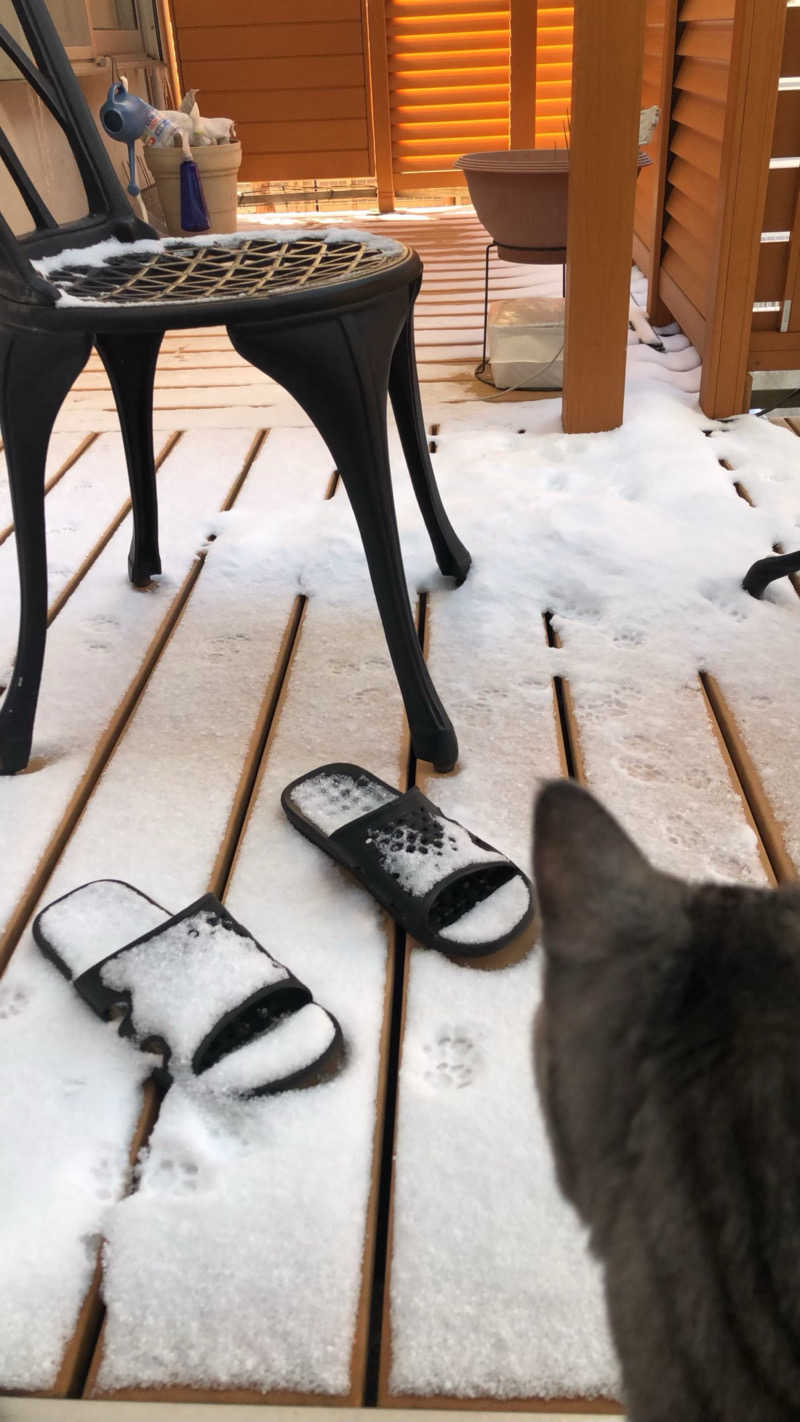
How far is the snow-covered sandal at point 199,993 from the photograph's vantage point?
2.94ft

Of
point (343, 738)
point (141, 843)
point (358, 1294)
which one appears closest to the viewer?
point (358, 1294)

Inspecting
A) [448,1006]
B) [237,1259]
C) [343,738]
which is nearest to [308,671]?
[343,738]

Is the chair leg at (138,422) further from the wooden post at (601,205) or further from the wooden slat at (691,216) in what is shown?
the wooden slat at (691,216)

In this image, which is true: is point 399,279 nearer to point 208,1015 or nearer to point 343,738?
point 343,738

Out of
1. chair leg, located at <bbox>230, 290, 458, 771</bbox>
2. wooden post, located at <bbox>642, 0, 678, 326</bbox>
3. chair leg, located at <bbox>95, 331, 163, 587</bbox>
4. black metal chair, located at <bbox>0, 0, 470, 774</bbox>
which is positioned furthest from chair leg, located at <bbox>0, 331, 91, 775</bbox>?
wooden post, located at <bbox>642, 0, 678, 326</bbox>

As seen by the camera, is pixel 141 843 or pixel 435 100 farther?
pixel 435 100

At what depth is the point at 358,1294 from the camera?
0.73 m

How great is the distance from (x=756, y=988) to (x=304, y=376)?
0.88 metres

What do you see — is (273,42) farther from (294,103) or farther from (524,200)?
(524,200)

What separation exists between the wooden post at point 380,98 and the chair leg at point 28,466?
444 centimetres

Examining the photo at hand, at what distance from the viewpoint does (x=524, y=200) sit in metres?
2.45

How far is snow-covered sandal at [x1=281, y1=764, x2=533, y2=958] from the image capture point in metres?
1.04

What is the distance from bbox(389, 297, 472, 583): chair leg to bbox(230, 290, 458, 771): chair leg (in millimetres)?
176

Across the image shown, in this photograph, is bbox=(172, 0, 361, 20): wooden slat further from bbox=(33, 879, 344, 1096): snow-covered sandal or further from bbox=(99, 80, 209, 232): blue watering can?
bbox=(33, 879, 344, 1096): snow-covered sandal
